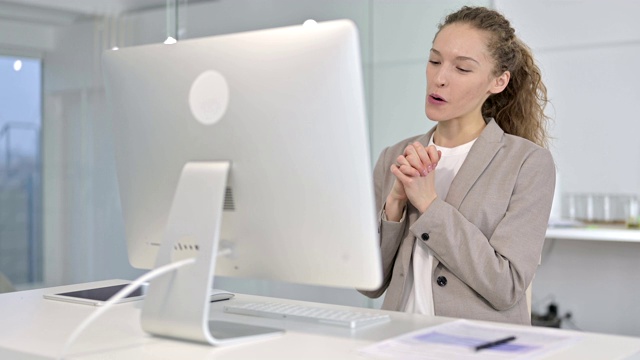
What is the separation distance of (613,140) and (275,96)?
12.1ft

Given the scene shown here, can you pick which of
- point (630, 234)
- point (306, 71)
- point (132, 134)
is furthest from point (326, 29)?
point (630, 234)

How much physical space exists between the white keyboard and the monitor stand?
15cm

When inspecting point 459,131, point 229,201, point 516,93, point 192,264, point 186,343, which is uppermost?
point 516,93

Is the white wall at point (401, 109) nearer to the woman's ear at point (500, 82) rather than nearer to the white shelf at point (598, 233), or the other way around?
the white shelf at point (598, 233)

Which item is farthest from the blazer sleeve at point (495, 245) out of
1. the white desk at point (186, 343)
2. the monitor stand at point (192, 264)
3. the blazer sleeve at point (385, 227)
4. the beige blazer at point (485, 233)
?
the monitor stand at point (192, 264)

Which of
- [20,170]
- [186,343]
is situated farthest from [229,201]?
[20,170]

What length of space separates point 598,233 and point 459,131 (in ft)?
7.88

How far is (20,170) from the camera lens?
10.2 ft

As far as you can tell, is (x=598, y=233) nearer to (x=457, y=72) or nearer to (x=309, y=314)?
(x=457, y=72)

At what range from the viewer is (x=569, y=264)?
5090mm

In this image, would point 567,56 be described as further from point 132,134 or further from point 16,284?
point 132,134

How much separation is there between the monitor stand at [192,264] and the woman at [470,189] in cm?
57

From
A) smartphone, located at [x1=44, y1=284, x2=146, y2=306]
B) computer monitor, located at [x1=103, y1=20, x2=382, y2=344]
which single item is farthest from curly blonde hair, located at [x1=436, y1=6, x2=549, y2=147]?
smartphone, located at [x1=44, y1=284, x2=146, y2=306]

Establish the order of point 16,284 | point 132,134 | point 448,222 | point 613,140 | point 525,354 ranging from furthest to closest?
point 613,140 < point 16,284 < point 448,222 < point 132,134 < point 525,354
